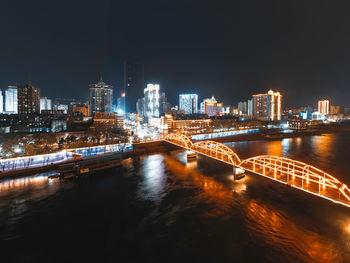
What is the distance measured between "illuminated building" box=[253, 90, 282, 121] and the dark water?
104857 mm

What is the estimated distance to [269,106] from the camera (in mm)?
113938

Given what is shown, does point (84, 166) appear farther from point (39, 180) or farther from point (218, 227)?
point (218, 227)

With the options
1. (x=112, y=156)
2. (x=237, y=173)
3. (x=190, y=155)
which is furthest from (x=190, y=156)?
(x=112, y=156)

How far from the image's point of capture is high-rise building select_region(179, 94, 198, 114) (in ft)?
536

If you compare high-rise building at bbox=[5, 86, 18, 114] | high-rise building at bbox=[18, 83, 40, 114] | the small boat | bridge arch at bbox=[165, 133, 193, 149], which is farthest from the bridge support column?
high-rise building at bbox=[5, 86, 18, 114]

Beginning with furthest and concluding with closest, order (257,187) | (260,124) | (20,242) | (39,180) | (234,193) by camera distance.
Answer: (260,124)
(39,180)
(257,187)
(234,193)
(20,242)

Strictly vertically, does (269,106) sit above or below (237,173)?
above

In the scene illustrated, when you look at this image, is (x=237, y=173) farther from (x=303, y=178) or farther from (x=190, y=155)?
(x=190, y=155)

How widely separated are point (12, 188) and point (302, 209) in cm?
2662

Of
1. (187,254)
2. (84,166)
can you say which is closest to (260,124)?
(84,166)

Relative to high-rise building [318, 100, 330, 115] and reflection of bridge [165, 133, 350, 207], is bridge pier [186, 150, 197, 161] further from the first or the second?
high-rise building [318, 100, 330, 115]

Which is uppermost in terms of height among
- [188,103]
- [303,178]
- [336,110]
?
[188,103]

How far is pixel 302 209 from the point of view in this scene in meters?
15.3

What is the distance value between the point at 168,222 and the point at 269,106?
116847mm
